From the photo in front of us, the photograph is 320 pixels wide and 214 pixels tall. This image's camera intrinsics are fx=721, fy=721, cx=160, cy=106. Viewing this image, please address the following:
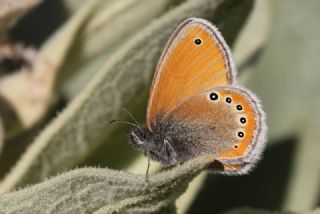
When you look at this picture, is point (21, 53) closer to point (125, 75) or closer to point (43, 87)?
point (43, 87)

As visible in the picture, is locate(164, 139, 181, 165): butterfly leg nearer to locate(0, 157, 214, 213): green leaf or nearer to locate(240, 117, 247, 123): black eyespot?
locate(240, 117, 247, 123): black eyespot

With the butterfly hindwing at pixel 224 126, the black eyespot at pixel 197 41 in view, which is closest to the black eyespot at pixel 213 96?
the butterfly hindwing at pixel 224 126

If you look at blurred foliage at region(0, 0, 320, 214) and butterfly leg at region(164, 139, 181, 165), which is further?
butterfly leg at region(164, 139, 181, 165)

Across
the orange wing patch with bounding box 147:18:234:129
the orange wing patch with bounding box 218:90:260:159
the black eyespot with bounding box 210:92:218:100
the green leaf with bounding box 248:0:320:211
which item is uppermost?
the orange wing patch with bounding box 147:18:234:129

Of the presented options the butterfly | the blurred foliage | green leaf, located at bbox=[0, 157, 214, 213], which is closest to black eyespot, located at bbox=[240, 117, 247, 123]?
the butterfly


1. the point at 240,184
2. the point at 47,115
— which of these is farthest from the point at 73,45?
the point at 240,184

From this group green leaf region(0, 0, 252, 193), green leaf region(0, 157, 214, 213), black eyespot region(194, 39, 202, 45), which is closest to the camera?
green leaf region(0, 157, 214, 213)
